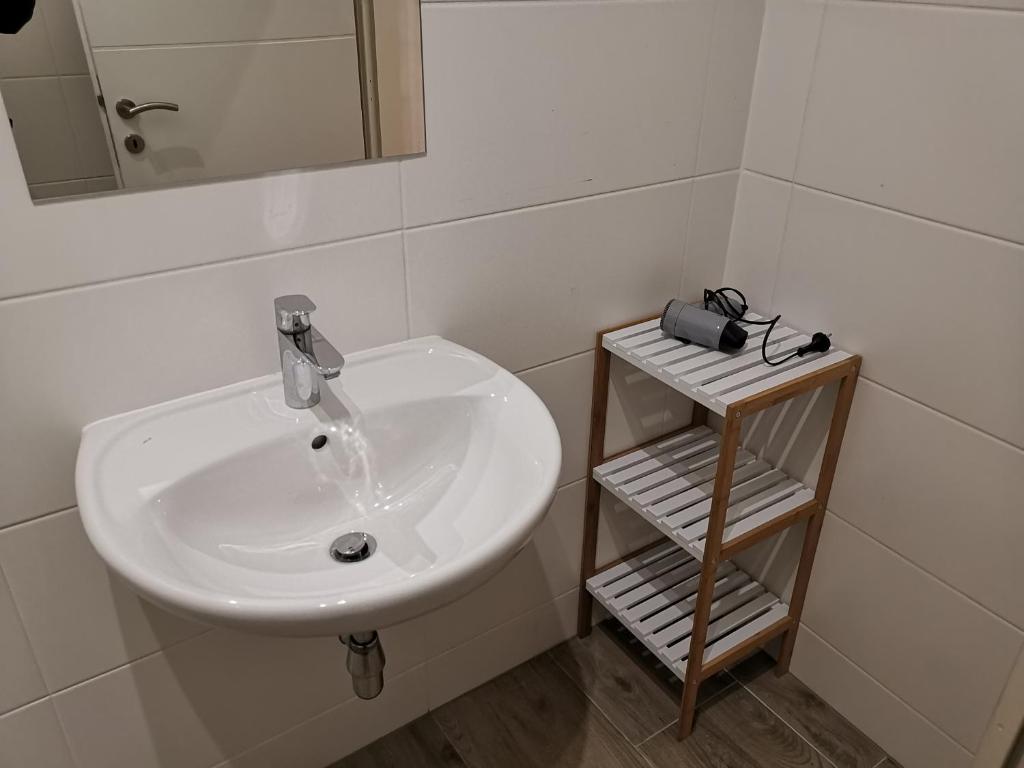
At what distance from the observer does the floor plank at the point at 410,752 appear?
1.49m

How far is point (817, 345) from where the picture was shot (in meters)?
1.34

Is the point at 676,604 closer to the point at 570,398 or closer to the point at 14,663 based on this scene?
the point at 570,398

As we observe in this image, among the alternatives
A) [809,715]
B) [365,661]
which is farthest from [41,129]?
[809,715]

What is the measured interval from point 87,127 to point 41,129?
5 cm

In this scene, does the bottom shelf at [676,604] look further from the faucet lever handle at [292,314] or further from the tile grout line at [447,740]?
the faucet lever handle at [292,314]

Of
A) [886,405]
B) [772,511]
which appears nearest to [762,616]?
[772,511]

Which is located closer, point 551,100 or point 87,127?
point 87,127

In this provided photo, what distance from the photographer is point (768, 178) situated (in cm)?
142

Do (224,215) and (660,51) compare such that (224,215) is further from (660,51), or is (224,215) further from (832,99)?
(832,99)

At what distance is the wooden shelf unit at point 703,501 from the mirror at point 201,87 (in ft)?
1.88

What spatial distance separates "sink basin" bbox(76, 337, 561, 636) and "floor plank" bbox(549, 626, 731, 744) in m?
0.76

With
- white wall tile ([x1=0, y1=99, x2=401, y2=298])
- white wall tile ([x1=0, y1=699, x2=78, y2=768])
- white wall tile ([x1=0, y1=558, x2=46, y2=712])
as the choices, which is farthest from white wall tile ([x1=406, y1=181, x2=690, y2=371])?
white wall tile ([x1=0, y1=699, x2=78, y2=768])

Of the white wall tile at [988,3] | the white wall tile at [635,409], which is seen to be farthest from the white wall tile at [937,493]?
the white wall tile at [988,3]

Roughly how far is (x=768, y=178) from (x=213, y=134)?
3.02 ft
